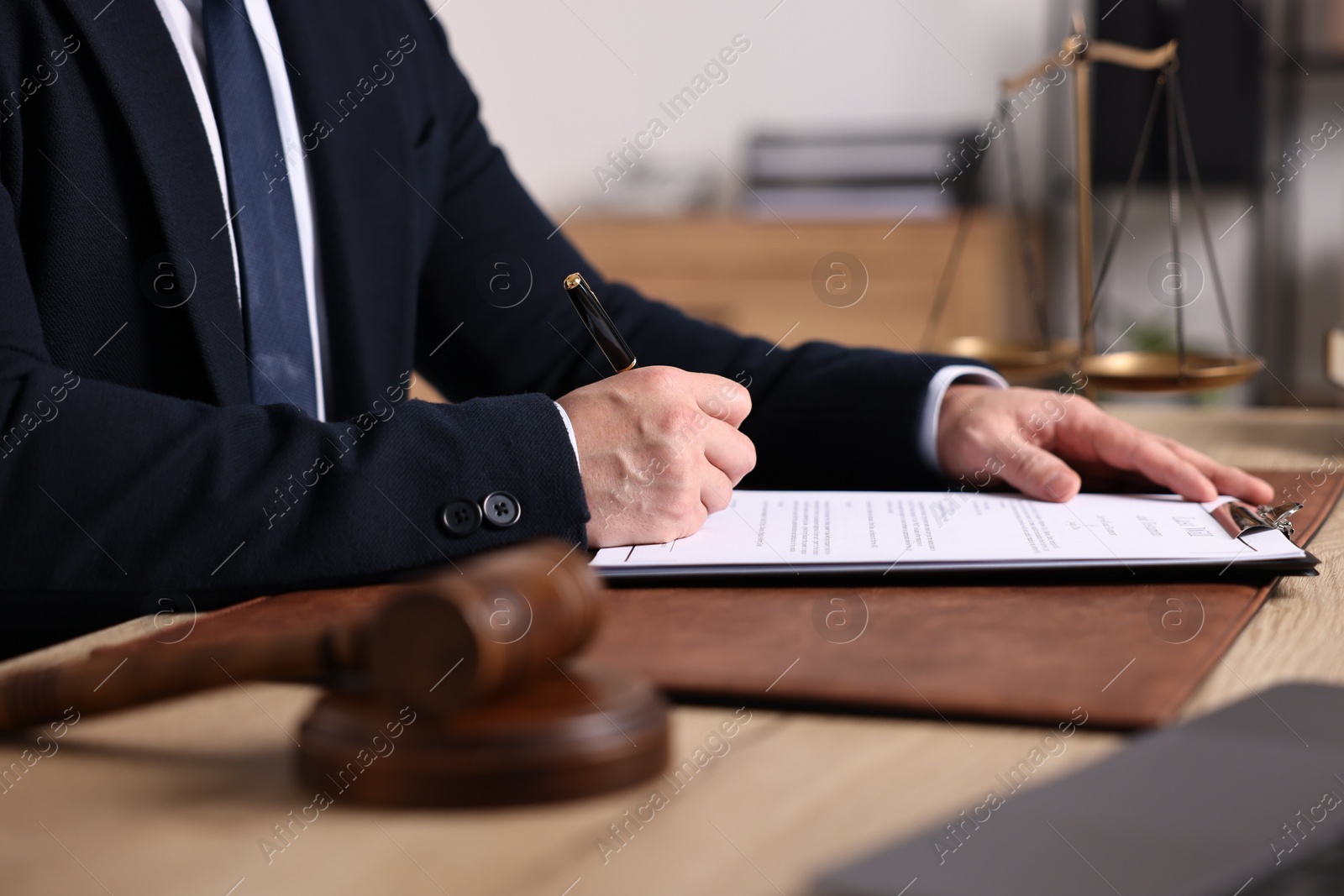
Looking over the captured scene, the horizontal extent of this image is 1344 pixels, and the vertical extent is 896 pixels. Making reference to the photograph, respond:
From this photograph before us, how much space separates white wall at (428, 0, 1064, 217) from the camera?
13.8ft

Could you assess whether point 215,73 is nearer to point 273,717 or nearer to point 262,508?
point 262,508

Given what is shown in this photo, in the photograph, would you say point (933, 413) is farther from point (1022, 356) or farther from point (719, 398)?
point (1022, 356)

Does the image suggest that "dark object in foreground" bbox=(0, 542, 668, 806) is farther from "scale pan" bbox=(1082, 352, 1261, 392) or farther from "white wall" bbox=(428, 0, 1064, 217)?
"white wall" bbox=(428, 0, 1064, 217)

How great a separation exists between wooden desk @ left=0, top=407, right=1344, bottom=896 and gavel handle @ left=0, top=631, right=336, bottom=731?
0.03 metres

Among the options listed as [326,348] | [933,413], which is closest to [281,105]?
[326,348]

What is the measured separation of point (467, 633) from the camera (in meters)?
0.41

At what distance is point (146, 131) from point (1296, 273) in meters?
3.74

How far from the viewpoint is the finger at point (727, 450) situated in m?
0.90

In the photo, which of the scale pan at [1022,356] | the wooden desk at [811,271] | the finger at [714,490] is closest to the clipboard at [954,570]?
the finger at [714,490]

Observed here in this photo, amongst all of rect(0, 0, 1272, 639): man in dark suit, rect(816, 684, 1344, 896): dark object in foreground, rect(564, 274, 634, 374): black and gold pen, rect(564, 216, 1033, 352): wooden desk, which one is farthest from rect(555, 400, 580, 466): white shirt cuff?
rect(564, 216, 1033, 352): wooden desk

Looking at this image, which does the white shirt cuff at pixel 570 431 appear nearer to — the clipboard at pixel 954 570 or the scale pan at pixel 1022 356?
the clipboard at pixel 954 570

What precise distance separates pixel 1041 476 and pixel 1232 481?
15 cm

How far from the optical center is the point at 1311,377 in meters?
3.89

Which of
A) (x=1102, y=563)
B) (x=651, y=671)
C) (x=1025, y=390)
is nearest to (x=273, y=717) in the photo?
(x=651, y=671)
